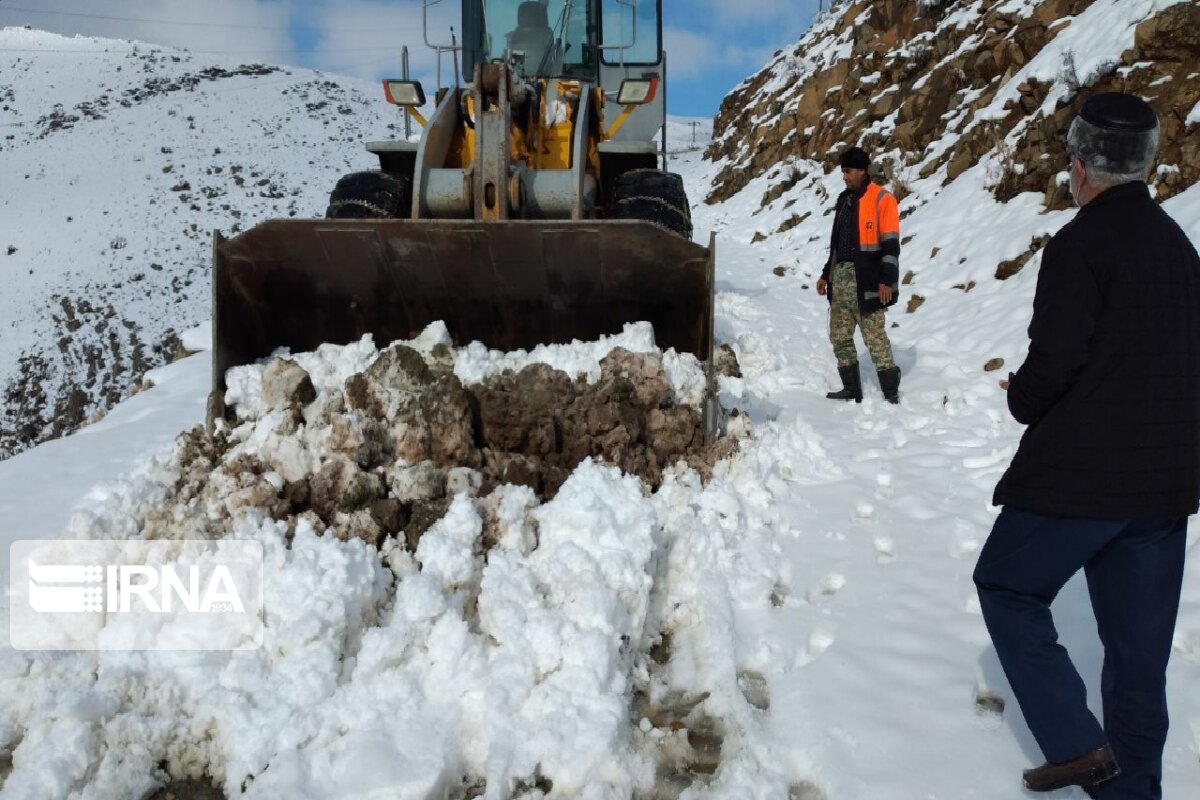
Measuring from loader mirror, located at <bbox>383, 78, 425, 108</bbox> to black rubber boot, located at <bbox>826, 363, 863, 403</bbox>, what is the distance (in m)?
3.42

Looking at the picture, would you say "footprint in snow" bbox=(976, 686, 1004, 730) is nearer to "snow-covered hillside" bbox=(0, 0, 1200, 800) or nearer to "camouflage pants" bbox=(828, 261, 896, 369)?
"snow-covered hillside" bbox=(0, 0, 1200, 800)

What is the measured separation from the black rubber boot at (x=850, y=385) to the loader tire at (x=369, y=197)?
309 centimetres

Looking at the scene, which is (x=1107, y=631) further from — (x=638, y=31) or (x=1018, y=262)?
(x=638, y=31)

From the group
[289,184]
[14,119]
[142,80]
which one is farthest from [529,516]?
[142,80]

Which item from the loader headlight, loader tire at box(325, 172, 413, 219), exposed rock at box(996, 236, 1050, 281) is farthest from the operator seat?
exposed rock at box(996, 236, 1050, 281)

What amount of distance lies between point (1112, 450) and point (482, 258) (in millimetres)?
3046

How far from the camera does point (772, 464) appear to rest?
14.1 feet

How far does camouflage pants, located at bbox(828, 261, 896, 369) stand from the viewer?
213 inches

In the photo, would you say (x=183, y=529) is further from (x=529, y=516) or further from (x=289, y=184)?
(x=289, y=184)

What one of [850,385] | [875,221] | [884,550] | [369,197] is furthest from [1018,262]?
[369,197]

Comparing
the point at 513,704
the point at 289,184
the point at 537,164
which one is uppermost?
the point at 289,184

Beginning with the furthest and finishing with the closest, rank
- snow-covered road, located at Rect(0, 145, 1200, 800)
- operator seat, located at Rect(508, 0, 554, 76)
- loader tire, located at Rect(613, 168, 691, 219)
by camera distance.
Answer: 1. operator seat, located at Rect(508, 0, 554, 76)
2. loader tire, located at Rect(613, 168, 691, 219)
3. snow-covered road, located at Rect(0, 145, 1200, 800)

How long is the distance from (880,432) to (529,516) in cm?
252

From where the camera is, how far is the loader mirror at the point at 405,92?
573 cm
